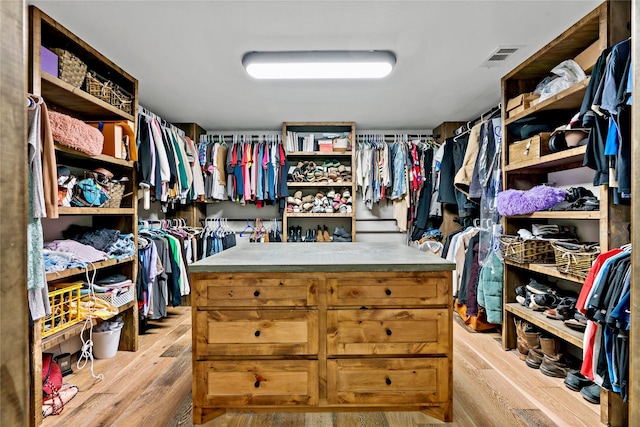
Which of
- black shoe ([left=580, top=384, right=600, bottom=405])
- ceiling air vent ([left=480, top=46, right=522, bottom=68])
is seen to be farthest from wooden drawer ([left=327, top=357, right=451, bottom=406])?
ceiling air vent ([left=480, top=46, right=522, bottom=68])

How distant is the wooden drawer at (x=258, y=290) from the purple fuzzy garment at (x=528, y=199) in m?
1.79

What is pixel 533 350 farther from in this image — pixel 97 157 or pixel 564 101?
pixel 97 157

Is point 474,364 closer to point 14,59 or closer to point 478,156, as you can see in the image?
point 478,156

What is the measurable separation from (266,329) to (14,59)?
147cm

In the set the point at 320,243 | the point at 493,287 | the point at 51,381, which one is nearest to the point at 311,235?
the point at 320,243

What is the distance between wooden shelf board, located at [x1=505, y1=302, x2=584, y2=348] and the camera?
1.92 m

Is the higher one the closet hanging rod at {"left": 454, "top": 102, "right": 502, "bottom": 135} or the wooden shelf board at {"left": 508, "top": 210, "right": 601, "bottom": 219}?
the closet hanging rod at {"left": 454, "top": 102, "right": 502, "bottom": 135}

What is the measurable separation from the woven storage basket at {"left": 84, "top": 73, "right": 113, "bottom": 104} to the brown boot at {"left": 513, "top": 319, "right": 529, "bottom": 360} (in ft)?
12.2

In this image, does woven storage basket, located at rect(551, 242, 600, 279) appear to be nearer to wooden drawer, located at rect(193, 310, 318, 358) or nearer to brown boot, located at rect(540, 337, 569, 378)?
brown boot, located at rect(540, 337, 569, 378)

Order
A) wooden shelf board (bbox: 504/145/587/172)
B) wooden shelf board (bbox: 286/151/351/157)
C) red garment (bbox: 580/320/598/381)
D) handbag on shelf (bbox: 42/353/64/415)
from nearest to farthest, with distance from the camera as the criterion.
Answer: red garment (bbox: 580/320/598/381), handbag on shelf (bbox: 42/353/64/415), wooden shelf board (bbox: 504/145/587/172), wooden shelf board (bbox: 286/151/351/157)

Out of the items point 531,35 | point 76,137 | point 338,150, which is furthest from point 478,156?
point 76,137

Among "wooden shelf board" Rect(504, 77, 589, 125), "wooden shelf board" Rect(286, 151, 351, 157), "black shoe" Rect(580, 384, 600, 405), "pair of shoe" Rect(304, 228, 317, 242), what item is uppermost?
"wooden shelf board" Rect(286, 151, 351, 157)

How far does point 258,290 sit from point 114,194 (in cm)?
172

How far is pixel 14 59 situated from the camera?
477mm
